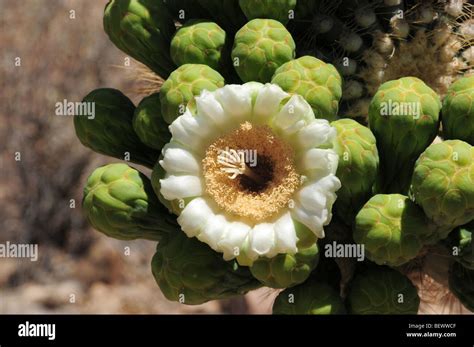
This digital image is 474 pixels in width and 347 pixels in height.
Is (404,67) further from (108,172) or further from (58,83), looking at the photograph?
(58,83)

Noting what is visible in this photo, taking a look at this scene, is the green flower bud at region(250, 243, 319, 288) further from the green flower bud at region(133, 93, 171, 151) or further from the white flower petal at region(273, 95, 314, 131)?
the green flower bud at region(133, 93, 171, 151)

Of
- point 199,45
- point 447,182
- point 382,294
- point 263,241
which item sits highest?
point 199,45

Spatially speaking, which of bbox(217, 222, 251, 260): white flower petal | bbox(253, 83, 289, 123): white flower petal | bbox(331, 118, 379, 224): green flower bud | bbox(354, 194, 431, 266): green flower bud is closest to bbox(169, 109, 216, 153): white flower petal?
bbox(253, 83, 289, 123): white flower petal

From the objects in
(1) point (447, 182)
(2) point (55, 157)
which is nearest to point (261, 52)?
(1) point (447, 182)

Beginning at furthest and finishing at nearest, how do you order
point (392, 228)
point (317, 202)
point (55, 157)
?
1. point (55, 157)
2. point (392, 228)
3. point (317, 202)

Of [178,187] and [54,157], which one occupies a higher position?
[54,157]

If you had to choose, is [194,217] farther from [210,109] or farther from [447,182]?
[447,182]
